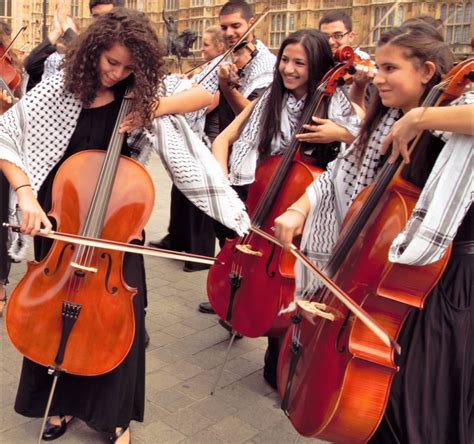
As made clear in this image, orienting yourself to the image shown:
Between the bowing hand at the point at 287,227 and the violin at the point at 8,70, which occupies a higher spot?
the violin at the point at 8,70

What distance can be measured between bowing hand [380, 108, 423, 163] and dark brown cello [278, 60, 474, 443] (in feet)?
0.18

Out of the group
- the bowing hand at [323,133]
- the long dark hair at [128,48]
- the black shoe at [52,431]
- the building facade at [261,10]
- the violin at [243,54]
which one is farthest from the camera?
the building facade at [261,10]

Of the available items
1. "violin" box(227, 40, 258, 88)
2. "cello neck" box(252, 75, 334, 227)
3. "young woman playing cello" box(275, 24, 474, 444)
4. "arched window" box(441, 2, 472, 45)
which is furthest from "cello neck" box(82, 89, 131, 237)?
"violin" box(227, 40, 258, 88)

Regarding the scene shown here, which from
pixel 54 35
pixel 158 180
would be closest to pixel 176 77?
pixel 54 35

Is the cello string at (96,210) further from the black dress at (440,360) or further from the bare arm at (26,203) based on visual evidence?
the black dress at (440,360)

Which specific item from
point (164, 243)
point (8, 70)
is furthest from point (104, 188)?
point (164, 243)

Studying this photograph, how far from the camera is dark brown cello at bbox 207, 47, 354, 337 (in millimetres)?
2764

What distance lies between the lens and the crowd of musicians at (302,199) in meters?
1.84

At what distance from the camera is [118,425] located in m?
2.51

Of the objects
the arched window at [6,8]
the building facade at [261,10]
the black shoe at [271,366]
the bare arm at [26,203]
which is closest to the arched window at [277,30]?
the building facade at [261,10]

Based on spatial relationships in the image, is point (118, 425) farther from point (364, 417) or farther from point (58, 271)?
point (364, 417)

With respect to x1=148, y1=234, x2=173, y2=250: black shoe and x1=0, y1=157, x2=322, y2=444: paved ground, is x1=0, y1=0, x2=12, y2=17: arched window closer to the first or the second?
x1=148, y1=234, x2=173, y2=250: black shoe

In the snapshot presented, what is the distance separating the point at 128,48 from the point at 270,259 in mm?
1112

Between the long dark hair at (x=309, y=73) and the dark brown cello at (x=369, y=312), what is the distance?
1.08m
